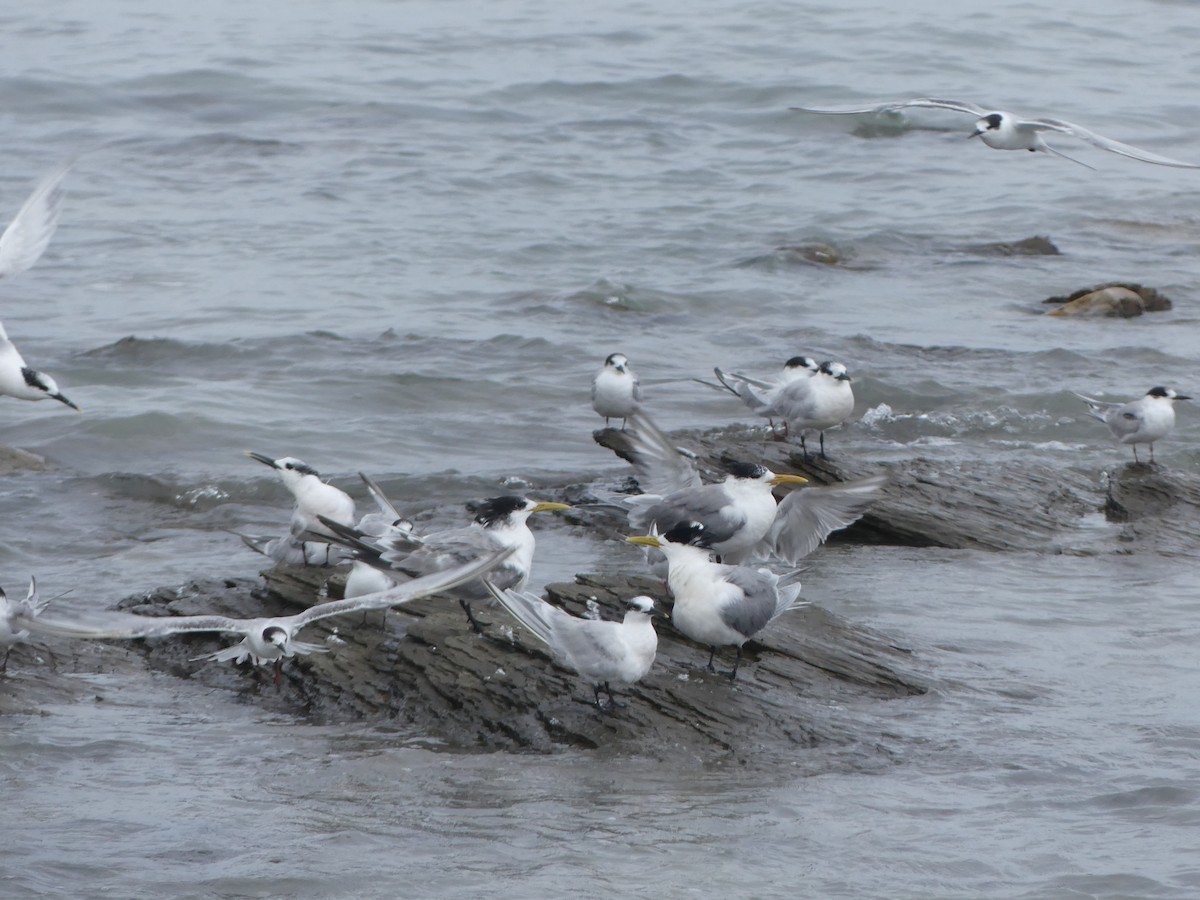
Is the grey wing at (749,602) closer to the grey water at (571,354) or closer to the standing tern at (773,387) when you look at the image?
the grey water at (571,354)

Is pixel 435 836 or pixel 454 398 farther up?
pixel 435 836

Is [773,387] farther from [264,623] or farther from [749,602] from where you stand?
[264,623]

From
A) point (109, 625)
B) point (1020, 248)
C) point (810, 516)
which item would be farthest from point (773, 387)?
point (1020, 248)

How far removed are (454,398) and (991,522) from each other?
586cm

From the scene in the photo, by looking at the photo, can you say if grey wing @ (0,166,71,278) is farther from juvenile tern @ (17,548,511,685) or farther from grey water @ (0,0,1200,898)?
juvenile tern @ (17,548,511,685)

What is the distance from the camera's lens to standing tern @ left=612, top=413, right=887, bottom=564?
25.2 feet

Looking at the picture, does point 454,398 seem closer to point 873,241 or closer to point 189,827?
point 873,241

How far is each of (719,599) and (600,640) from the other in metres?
0.57

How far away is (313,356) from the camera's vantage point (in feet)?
49.9

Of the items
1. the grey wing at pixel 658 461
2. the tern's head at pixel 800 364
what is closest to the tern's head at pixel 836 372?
the tern's head at pixel 800 364

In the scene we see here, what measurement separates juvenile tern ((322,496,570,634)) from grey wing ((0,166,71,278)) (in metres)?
5.14

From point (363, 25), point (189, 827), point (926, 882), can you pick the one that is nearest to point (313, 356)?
point (189, 827)

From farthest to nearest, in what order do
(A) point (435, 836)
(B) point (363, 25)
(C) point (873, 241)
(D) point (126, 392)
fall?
(B) point (363, 25)
(C) point (873, 241)
(D) point (126, 392)
(A) point (435, 836)

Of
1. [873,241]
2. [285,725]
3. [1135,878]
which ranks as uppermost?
[1135,878]
